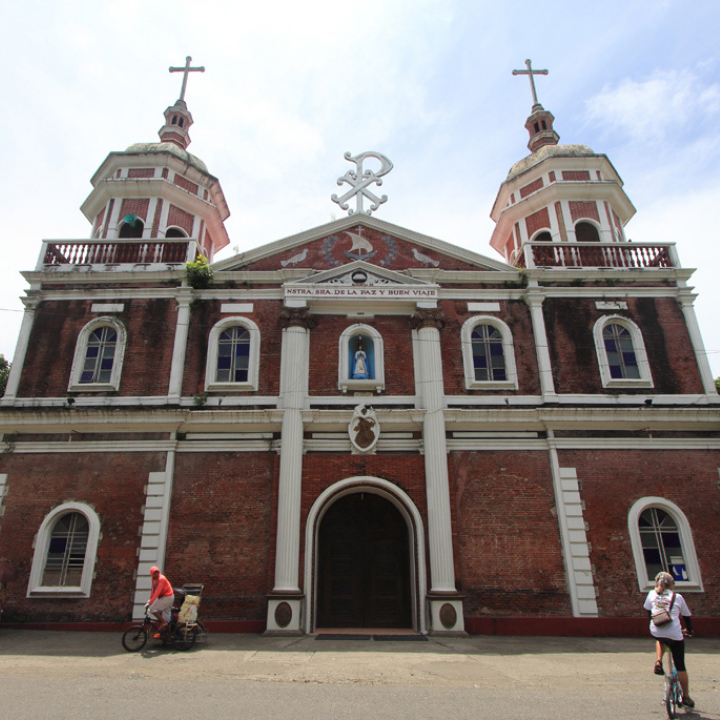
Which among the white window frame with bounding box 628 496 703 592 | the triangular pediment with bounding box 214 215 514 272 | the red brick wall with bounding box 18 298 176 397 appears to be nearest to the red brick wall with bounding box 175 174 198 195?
the triangular pediment with bounding box 214 215 514 272

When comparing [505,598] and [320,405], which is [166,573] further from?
[505,598]

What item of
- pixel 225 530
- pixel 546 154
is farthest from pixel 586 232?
pixel 225 530

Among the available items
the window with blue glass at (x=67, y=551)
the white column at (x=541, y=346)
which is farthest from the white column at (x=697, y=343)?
the window with blue glass at (x=67, y=551)

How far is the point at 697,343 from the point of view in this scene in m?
15.9

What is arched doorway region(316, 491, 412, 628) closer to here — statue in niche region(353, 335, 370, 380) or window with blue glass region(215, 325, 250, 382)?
statue in niche region(353, 335, 370, 380)

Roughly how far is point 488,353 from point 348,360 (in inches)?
158

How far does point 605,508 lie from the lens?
13.9 metres

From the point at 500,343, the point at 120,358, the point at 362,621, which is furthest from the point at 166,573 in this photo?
the point at 500,343

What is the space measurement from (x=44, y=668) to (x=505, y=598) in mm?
9552

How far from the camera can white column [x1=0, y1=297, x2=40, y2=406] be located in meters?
15.1

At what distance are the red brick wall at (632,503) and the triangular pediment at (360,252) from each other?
636 centimetres

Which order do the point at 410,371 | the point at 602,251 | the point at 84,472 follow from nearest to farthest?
the point at 84,472 → the point at 410,371 → the point at 602,251

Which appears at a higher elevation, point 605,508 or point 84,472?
point 84,472

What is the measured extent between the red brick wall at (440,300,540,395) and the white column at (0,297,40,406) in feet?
38.9
